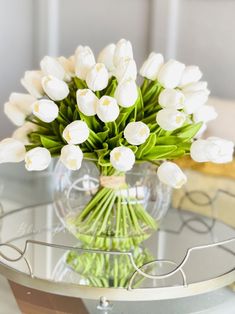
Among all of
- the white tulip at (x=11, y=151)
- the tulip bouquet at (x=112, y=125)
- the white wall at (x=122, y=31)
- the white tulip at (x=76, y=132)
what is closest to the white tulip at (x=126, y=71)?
the tulip bouquet at (x=112, y=125)

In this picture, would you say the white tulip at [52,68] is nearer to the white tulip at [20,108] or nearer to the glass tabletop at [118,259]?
the white tulip at [20,108]

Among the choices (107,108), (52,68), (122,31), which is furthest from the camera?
(122,31)

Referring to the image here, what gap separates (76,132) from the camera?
99 cm

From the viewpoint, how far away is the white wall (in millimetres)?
1602

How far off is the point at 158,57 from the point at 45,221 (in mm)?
467

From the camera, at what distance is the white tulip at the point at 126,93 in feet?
3.25

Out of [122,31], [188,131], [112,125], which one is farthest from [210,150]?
[122,31]

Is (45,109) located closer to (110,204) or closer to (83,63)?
(83,63)

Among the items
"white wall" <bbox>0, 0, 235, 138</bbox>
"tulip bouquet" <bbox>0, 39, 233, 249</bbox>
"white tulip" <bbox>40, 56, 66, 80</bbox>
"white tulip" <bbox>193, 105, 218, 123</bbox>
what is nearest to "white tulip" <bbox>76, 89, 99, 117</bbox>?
"tulip bouquet" <bbox>0, 39, 233, 249</bbox>

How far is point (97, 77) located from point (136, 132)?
112 mm

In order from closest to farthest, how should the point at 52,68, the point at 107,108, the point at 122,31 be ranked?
the point at 107,108
the point at 52,68
the point at 122,31

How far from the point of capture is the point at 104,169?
110 cm

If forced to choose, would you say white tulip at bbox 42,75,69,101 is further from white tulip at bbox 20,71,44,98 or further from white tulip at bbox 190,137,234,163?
white tulip at bbox 190,137,234,163

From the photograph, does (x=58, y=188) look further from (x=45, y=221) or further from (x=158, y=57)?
(x=158, y=57)
